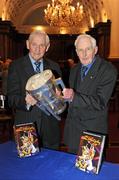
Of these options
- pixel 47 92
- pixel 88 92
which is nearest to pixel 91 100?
pixel 88 92

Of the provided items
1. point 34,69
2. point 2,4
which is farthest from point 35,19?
point 34,69

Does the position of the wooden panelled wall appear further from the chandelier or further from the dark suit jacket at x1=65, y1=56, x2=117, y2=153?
the dark suit jacket at x1=65, y1=56, x2=117, y2=153

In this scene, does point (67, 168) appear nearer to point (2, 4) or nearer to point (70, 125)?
point (70, 125)

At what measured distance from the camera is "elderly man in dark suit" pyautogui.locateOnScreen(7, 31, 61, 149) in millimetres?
3152

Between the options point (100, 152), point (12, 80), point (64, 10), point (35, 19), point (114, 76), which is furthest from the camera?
point (35, 19)

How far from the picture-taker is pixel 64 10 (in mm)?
15938

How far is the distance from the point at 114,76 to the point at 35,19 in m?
19.2

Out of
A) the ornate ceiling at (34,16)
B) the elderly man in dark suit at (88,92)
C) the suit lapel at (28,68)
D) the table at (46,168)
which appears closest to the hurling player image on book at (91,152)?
the table at (46,168)

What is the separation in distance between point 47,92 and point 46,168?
1.61 feet

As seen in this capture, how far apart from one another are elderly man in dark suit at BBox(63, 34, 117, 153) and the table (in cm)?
39

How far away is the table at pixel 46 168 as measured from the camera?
230cm

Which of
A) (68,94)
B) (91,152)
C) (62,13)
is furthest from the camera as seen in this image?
(62,13)

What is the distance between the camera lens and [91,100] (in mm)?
2816

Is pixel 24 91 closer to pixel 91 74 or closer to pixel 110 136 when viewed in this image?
pixel 91 74
